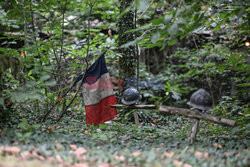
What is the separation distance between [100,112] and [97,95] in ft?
1.19

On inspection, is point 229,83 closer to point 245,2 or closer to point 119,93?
point 119,93

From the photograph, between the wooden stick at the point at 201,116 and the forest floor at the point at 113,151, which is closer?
the forest floor at the point at 113,151

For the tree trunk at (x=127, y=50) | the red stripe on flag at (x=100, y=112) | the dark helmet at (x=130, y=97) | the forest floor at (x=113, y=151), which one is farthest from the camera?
the tree trunk at (x=127, y=50)

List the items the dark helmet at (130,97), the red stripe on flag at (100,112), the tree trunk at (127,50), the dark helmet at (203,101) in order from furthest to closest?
the tree trunk at (127,50) → the red stripe on flag at (100,112) → the dark helmet at (130,97) → the dark helmet at (203,101)

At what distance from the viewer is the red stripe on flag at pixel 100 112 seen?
4012 millimetres

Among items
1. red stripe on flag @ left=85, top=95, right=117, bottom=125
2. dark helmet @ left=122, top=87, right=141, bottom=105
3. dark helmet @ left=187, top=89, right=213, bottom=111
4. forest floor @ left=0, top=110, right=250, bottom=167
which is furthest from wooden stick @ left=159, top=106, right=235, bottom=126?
red stripe on flag @ left=85, top=95, right=117, bottom=125

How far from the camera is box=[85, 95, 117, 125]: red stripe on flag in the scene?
401cm

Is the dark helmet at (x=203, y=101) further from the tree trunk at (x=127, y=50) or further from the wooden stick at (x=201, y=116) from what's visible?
the tree trunk at (x=127, y=50)

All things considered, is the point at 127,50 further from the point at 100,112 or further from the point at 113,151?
the point at 113,151

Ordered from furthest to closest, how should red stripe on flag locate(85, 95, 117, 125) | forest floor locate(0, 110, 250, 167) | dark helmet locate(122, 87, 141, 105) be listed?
red stripe on flag locate(85, 95, 117, 125)
dark helmet locate(122, 87, 141, 105)
forest floor locate(0, 110, 250, 167)

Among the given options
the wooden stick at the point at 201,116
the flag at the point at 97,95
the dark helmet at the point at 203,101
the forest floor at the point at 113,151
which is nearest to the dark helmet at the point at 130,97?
the flag at the point at 97,95

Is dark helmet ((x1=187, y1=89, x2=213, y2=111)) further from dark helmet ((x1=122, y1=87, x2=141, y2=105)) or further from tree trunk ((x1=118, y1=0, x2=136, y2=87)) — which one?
tree trunk ((x1=118, y1=0, x2=136, y2=87))

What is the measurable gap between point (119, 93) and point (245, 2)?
356 centimetres

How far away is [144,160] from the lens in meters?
2.32
